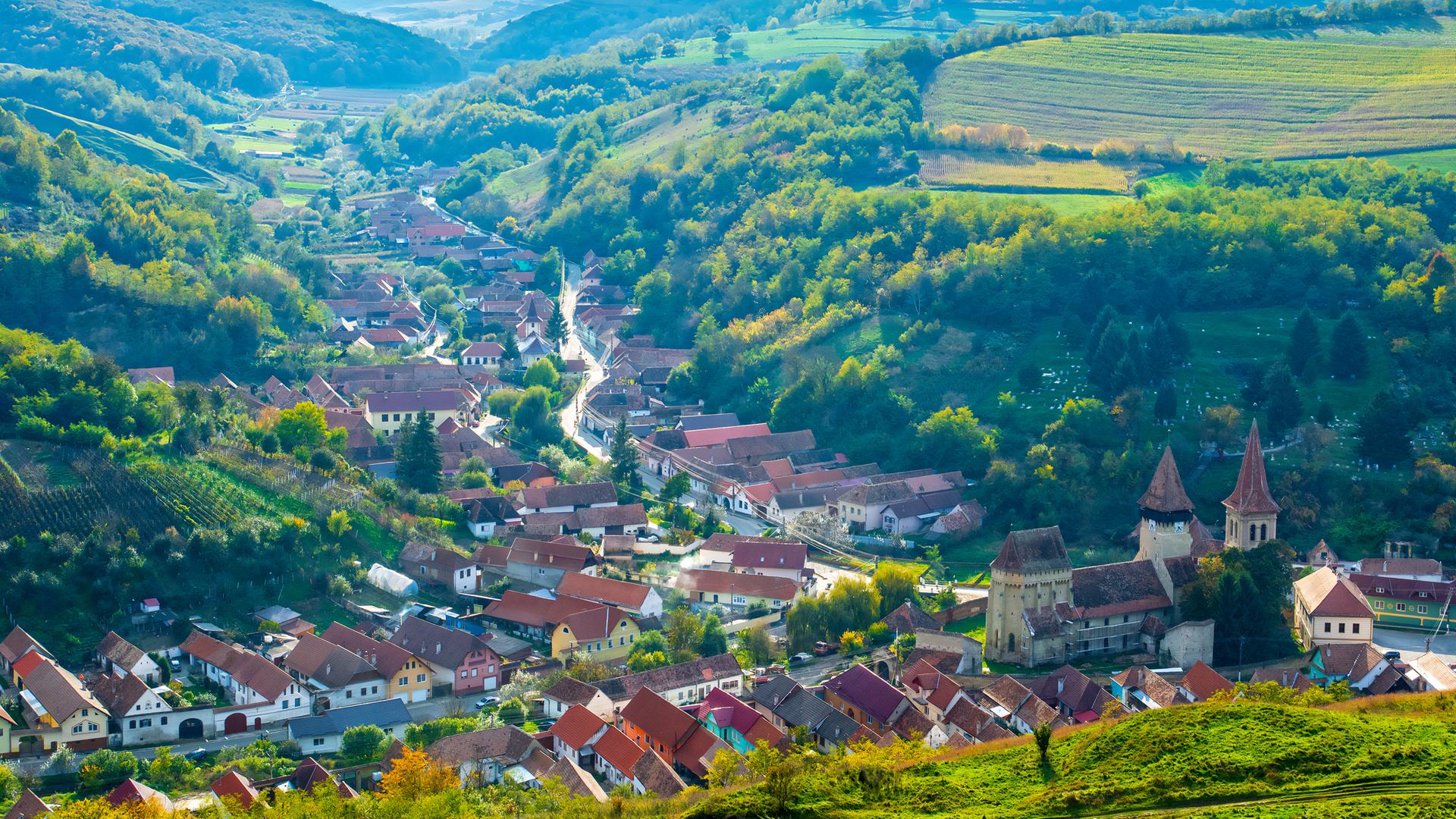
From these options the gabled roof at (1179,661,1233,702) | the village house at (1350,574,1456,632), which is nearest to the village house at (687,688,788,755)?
the gabled roof at (1179,661,1233,702)

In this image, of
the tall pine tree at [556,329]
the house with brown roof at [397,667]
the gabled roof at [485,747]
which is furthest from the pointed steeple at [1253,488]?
the tall pine tree at [556,329]

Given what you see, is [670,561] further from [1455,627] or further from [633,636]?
[1455,627]

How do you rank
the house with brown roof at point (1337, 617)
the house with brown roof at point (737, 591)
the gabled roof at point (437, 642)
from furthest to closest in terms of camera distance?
1. the house with brown roof at point (737, 591)
2. the house with brown roof at point (1337, 617)
3. the gabled roof at point (437, 642)

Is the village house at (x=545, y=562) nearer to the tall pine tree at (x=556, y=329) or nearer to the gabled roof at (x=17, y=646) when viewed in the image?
the gabled roof at (x=17, y=646)

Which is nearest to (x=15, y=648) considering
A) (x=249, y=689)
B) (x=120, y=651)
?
(x=120, y=651)

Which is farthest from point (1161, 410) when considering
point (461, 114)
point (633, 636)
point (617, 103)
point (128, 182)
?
point (461, 114)

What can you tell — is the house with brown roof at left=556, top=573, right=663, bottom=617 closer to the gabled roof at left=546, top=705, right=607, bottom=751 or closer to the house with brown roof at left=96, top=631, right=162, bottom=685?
the gabled roof at left=546, top=705, right=607, bottom=751

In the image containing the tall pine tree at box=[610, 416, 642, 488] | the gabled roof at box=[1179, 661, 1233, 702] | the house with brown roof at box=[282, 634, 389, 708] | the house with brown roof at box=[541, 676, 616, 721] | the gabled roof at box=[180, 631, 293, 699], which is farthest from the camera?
the tall pine tree at box=[610, 416, 642, 488]
